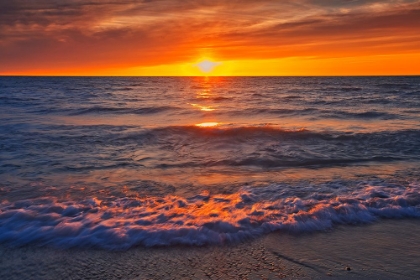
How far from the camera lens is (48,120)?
→ 58.7ft

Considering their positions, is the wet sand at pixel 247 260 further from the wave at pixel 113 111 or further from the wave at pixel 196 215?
the wave at pixel 113 111

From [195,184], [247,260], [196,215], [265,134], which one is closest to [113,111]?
[265,134]

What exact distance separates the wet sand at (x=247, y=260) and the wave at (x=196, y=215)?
0.25 metres

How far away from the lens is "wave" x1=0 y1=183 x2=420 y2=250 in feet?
15.2

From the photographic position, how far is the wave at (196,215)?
4.63m

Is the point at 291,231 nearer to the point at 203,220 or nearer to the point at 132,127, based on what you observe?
the point at 203,220

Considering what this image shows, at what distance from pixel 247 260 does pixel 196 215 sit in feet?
4.89

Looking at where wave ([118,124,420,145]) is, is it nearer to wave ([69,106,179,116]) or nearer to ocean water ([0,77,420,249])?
ocean water ([0,77,420,249])

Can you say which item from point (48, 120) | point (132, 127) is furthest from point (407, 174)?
point (48, 120)

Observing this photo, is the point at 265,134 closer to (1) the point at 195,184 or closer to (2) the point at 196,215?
(1) the point at 195,184

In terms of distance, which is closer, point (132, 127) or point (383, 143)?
point (383, 143)

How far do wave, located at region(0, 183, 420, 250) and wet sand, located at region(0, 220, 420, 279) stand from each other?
0.25 metres

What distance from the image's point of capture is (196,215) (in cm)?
535

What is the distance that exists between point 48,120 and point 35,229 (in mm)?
14499
